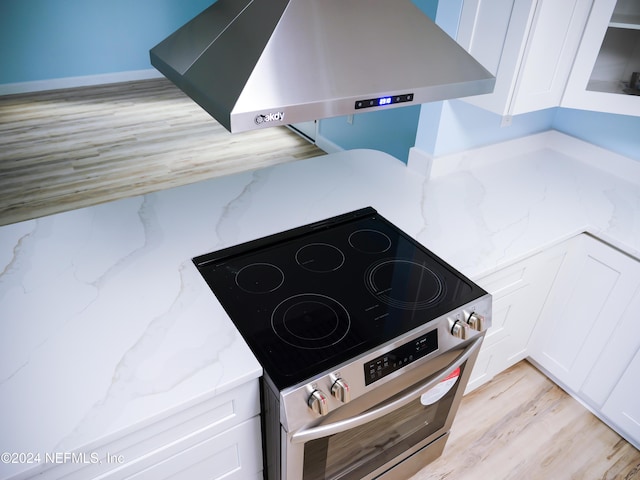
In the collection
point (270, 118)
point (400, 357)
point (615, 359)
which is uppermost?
point (270, 118)

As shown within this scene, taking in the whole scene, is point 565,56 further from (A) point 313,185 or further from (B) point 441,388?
(B) point 441,388

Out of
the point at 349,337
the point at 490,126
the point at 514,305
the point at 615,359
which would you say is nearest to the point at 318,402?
the point at 349,337

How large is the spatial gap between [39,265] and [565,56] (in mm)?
1782

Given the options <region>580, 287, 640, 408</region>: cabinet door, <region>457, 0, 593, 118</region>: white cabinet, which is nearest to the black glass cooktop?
<region>457, 0, 593, 118</region>: white cabinet

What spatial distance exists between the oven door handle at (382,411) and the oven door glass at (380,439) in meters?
0.04

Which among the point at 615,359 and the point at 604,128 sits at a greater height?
the point at 604,128

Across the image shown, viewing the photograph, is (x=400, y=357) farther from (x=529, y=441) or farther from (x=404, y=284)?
(x=529, y=441)

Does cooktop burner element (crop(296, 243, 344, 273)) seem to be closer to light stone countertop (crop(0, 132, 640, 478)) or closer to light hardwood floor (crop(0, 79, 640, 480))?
light stone countertop (crop(0, 132, 640, 478))

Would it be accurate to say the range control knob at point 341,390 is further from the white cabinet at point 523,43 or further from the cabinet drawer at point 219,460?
the white cabinet at point 523,43

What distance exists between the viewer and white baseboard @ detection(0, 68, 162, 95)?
489cm

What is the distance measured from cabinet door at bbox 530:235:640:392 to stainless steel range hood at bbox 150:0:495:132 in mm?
828

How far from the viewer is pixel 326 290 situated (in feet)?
3.92

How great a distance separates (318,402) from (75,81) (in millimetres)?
5513

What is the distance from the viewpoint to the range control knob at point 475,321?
45.9 inches
